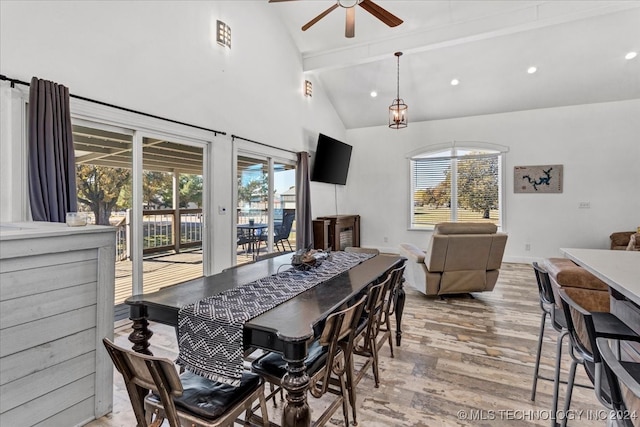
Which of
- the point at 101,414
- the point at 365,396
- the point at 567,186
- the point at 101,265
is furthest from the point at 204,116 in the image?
the point at 567,186

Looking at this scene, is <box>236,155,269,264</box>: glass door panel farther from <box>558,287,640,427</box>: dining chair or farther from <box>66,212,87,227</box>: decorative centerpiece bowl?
<box>558,287,640,427</box>: dining chair

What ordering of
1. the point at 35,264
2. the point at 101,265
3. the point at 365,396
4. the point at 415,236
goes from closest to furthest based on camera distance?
the point at 35,264 → the point at 101,265 → the point at 365,396 → the point at 415,236

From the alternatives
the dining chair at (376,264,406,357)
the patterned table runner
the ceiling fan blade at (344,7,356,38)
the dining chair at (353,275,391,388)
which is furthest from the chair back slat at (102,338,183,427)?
the ceiling fan blade at (344,7,356,38)

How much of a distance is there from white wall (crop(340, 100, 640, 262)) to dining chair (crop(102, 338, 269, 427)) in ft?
21.8

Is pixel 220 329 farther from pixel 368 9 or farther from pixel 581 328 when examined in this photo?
pixel 368 9

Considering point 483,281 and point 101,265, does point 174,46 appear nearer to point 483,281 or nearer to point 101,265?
point 101,265

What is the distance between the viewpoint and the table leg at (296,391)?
1256mm

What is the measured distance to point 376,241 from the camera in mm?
7973

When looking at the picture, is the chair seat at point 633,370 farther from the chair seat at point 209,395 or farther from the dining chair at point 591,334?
the chair seat at point 209,395

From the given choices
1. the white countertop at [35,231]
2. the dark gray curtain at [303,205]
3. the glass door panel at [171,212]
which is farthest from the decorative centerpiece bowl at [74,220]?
the dark gray curtain at [303,205]

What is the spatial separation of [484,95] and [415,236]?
3.23 metres

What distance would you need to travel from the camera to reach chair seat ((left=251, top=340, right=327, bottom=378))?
163cm

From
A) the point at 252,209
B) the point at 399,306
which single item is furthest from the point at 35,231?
the point at 252,209

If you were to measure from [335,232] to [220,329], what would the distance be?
5332mm
